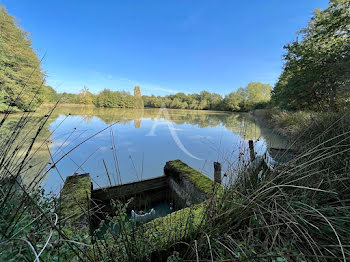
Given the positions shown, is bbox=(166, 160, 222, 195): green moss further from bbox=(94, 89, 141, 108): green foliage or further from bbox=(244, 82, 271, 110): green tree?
bbox=(244, 82, 271, 110): green tree

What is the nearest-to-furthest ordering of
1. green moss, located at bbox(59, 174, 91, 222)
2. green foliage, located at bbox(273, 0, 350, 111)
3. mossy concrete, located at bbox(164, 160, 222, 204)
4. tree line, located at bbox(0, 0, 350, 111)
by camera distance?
green moss, located at bbox(59, 174, 91, 222)
mossy concrete, located at bbox(164, 160, 222, 204)
tree line, located at bbox(0, 0, 350, 111)
green foliage, located at bbox(273, 0, 350, 111)

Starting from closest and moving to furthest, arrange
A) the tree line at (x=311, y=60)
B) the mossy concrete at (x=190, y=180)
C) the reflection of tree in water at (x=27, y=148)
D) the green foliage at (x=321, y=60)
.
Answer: the reflection of tree in water at (x=27, y=148) < the mossy concrete at (x=190, y=180) < the tree line at (x=311, y=60) < the green foliage at (x=321, y=60)

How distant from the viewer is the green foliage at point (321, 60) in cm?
702

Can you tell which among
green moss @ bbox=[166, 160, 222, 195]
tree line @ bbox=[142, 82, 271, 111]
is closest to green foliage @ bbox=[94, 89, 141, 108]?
tree line @ bbox=[142, 82, 271, 111]

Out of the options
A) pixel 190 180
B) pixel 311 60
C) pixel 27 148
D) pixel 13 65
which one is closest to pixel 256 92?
pixel 311 60

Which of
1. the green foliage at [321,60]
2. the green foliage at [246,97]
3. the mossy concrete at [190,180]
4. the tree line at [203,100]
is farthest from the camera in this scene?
the green foliage at [246,97]

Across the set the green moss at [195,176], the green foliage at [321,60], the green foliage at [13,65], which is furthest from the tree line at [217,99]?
the green moss at [195,176]

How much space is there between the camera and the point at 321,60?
8180mm

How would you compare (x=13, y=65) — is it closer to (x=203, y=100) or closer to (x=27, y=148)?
(x=27, y=148)

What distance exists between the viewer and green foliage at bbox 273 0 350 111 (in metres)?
7.02

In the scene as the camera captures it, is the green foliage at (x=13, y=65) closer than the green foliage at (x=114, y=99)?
Yes

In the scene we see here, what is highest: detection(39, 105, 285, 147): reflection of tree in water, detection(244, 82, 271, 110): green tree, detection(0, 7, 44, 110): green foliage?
detection(244, 82, 271, 110): green tree

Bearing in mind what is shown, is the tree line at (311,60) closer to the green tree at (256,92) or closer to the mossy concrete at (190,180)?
the mossy concrete at (190,180)

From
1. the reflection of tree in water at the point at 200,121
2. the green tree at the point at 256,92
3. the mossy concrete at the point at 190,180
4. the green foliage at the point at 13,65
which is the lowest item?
the mossy concrete at the point at 190,180
